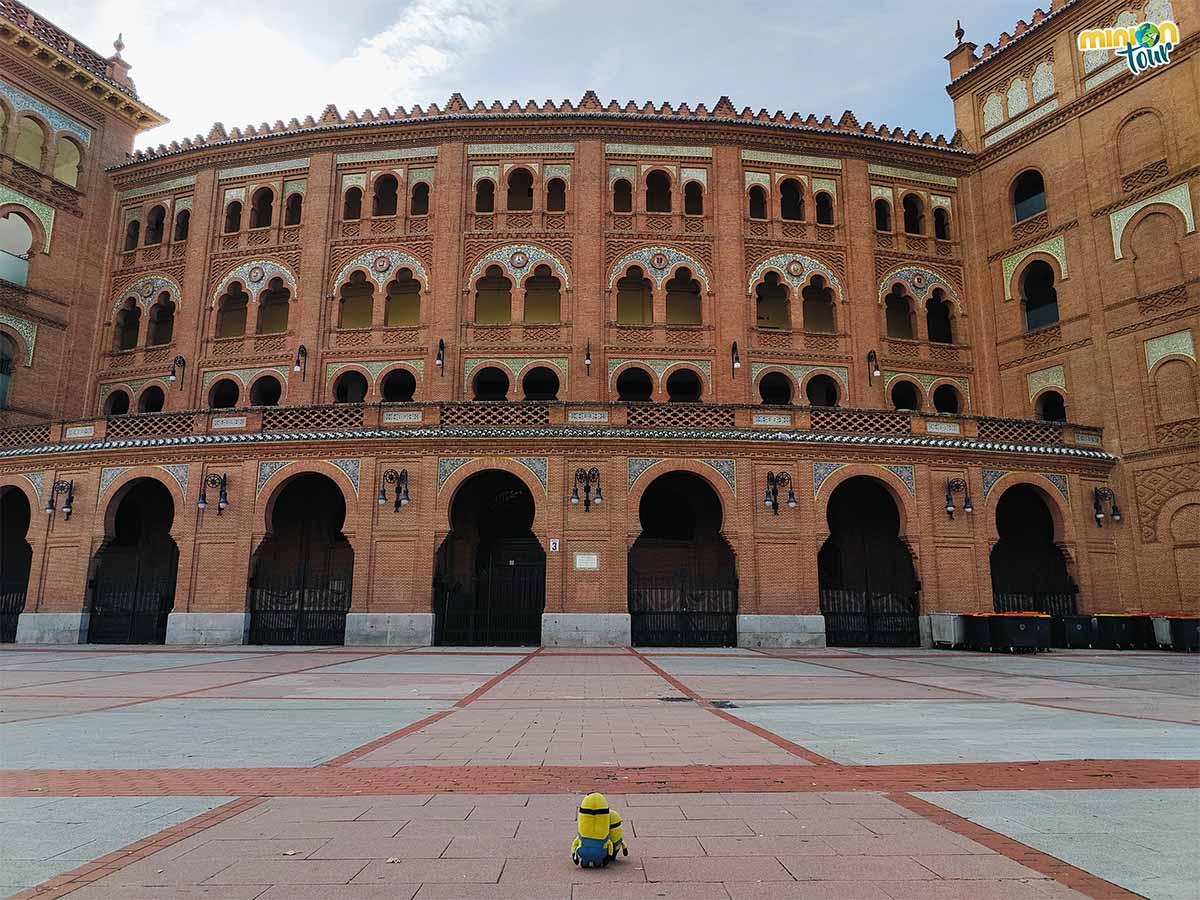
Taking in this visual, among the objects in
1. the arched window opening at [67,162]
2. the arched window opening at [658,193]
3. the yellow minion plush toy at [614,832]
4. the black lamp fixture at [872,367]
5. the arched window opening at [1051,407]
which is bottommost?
the yellow minion plush toy at [614,832]

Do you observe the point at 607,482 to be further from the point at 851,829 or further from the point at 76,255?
the point at 76,255

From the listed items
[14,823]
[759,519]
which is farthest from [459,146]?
[14,823]

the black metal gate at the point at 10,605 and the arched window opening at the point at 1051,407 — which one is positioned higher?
the arched window opening at the point at 1051,407

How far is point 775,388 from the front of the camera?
1092 inches

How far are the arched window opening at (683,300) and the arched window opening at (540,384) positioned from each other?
4.94 m

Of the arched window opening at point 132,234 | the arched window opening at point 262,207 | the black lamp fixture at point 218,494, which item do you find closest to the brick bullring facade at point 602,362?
the black lamp fixture at point 218,494

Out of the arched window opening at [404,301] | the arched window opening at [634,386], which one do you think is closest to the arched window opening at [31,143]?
the arched window opening at [404,301]

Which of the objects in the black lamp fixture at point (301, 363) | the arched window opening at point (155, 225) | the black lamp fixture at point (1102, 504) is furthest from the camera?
the arched window opening at point (155, 225)

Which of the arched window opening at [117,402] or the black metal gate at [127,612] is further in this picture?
the arched window opening at [117,402]

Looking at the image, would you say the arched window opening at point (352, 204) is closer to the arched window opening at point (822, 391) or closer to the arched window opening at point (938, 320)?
the arched window opening at point (822, 391)

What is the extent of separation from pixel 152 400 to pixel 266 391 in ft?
15.3

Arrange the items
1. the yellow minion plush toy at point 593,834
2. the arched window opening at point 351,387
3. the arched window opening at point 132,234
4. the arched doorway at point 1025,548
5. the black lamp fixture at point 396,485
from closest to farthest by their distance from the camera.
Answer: the yellow minion plush toy at point 593,834, the black lamp fixture at point 396,485, the arched doorway at point 1025,548, the arched window opening at point 351,387, the arched window opening at point 132,234

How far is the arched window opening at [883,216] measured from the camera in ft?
95.3

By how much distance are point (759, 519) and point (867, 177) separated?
15.4m
